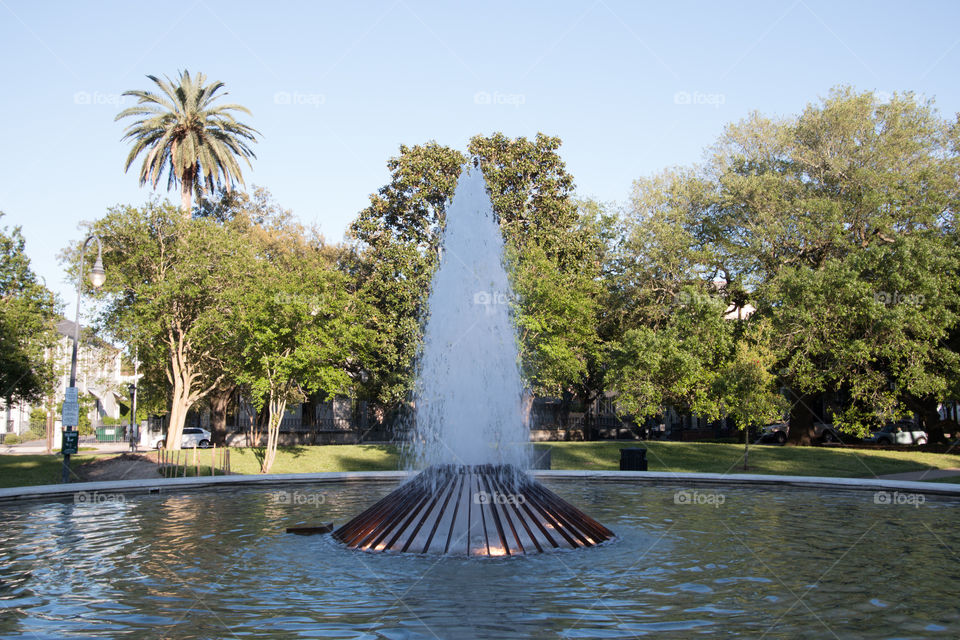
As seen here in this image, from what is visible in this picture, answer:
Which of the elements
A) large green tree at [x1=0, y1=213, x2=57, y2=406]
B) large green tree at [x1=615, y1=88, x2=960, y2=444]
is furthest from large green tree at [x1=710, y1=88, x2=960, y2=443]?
large green tree at [x1=0, y1=213, x2=57, y2=406]

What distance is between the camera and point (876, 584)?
910 cm

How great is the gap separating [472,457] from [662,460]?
20.7m

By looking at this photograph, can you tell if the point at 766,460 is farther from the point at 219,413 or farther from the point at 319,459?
the point at 219,413

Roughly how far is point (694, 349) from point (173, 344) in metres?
25.3

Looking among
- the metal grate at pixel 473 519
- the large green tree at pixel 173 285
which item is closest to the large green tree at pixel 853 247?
the metal grate at pixel 473 519

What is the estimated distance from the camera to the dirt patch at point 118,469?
24.6 metres

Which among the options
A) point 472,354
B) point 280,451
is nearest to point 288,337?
point 280,451

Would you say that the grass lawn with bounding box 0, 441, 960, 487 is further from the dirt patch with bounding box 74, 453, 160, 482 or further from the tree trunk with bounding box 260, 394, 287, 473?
the dirt patch with bounding box 74, 453, 160, 482

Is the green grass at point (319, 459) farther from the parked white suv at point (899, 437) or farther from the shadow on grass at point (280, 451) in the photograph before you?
the parked white suv at point (899, 437)

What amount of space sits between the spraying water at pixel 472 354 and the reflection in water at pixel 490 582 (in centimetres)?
252

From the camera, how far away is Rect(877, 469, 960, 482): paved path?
930 inches

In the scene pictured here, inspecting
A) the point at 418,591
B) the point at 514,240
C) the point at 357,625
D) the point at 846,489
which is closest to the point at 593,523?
the point at 418,591

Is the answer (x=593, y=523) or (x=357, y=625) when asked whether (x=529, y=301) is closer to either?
(x=593, y=523)

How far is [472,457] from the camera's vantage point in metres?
12.6
